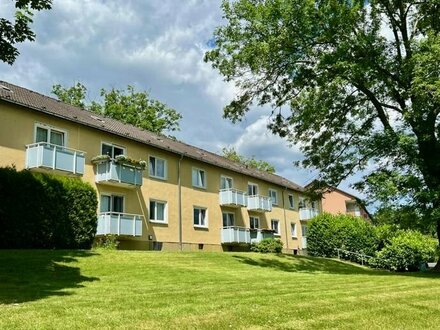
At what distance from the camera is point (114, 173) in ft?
87.3

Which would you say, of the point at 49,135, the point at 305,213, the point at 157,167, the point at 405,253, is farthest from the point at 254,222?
the point at 49,135

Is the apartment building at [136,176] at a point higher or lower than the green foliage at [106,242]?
higher

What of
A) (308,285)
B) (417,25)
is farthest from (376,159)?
(308,285)

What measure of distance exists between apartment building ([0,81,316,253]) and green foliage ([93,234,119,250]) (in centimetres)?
36

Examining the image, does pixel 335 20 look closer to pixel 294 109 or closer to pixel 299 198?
pixel 294 109

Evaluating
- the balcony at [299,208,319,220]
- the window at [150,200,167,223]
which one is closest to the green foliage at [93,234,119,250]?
the window at [150,200,167,223]

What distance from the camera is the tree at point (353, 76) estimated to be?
1862 centimetres

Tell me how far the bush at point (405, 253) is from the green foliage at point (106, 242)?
20.4 metres

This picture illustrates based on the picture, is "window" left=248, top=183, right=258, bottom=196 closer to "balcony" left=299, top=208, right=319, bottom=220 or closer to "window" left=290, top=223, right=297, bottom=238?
"window" left=290, top=223, right=297, bottom=238

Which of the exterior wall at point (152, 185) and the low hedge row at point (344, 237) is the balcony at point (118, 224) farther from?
the low hedge row at point (344, 237)

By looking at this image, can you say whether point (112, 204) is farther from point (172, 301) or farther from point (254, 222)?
point (172, 301)

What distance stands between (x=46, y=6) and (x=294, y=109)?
14.6m

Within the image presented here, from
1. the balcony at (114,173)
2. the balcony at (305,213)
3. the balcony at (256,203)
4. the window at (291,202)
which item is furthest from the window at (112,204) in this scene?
the balcony at (305,213)

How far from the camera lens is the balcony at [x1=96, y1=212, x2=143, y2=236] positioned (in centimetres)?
2556
